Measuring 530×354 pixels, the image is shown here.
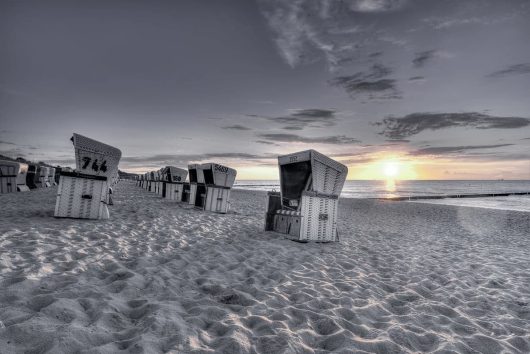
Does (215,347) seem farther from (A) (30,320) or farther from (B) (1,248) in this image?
(B) (1,248)

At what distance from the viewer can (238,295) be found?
13.8ft

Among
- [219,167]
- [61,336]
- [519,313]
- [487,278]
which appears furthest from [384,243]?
[61,336]

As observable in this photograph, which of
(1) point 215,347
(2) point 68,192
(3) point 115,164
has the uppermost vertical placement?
(3) point 115,164

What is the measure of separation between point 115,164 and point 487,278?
1045cm

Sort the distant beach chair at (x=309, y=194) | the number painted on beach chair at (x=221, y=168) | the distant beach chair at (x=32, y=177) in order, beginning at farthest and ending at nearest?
1. the distant beach chair at (x=32, y=177)
2. the number painted on beach chair at (x=221, y=168)
3. the distant beach chair at (x=309, y=194)

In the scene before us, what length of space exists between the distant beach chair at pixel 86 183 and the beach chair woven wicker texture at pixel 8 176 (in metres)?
12.1

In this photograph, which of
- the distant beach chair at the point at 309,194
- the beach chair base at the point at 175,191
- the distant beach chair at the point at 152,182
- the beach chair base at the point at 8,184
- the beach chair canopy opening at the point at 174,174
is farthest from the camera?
the distant beach chair at the point at 152,182

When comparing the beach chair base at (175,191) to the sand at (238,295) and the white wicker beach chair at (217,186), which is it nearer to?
the white wicker beach chair at (217,186)

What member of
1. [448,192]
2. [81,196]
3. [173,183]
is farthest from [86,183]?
[448,192]

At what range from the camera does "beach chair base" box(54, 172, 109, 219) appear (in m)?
8.73

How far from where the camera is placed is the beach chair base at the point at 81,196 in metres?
8.73

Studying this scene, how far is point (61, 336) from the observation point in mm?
2660

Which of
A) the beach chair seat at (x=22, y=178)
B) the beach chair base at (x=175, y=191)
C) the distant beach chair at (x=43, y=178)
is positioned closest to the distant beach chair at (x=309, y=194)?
the beach chair base at (x=175, y=191)

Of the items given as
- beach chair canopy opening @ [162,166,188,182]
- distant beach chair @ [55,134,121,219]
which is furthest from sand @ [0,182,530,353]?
beach chair canopy opening @ [162,166,188,182]
